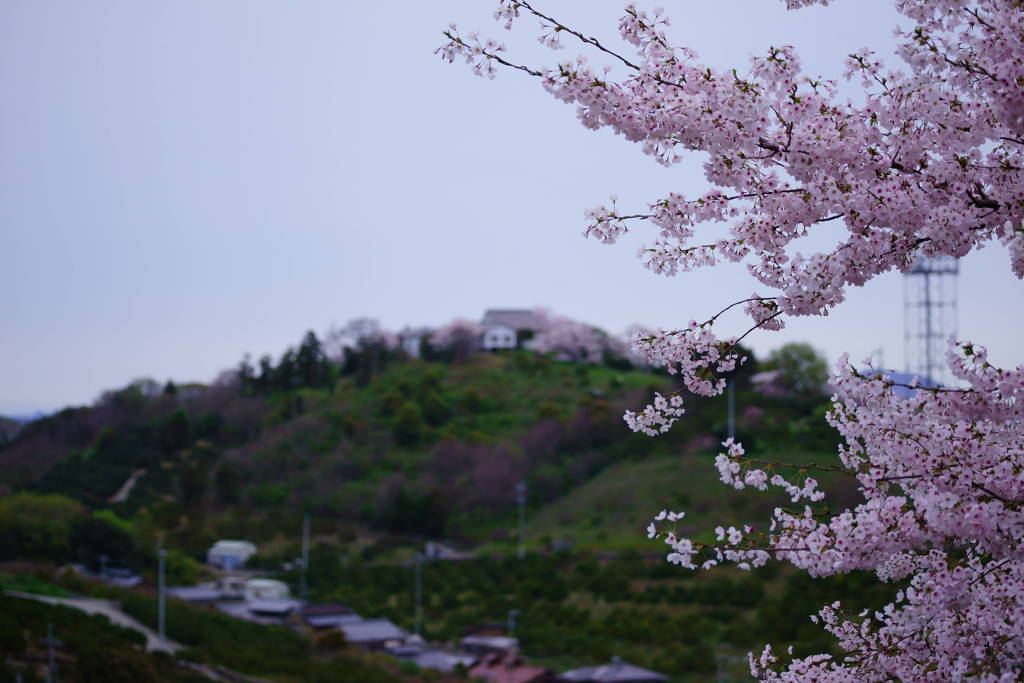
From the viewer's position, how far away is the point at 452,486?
3778 centimetres

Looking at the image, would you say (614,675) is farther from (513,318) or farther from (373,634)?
(513,318)

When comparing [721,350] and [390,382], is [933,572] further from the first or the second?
[390,382]

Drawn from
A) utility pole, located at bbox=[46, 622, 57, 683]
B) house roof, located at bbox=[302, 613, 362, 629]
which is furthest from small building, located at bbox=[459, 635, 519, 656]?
utility pole, located at bbox=[46, 622, 57, 683]

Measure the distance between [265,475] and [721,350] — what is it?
40171mm

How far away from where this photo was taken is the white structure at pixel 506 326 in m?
56.5

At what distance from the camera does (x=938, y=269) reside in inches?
1014

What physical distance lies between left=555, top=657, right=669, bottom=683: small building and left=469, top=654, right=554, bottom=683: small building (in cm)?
46

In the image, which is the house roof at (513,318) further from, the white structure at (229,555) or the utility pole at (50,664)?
the utility pole at (50,664)

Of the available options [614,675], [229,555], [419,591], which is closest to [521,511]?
[419,591]

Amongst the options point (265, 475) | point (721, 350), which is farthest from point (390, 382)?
point (721, 350)

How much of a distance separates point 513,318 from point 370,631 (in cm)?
3857

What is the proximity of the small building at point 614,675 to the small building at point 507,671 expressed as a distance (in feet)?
1.51

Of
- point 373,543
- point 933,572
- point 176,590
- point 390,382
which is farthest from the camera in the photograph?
point 390,382

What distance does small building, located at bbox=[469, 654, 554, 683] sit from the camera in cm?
2022
